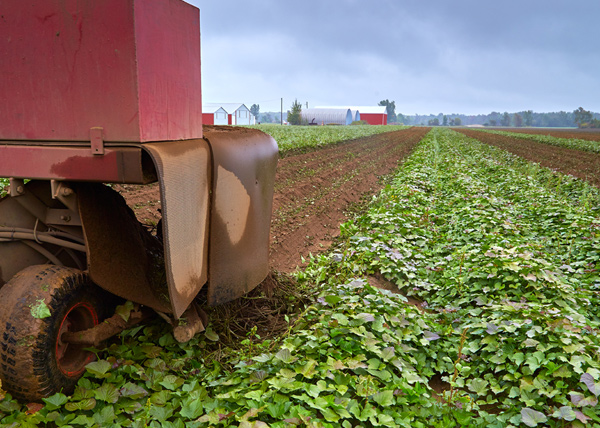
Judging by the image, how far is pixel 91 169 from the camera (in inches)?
91.9

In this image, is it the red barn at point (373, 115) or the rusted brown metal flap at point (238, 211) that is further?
the red barn at point (373, 115)

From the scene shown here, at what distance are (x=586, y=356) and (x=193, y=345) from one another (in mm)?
2593

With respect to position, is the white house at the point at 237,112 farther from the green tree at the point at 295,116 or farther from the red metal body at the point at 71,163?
the red metal body at the point at 71,163

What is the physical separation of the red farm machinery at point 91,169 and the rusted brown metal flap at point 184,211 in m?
0.01

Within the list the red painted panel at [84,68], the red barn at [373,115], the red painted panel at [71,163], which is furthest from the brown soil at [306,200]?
the red barn at [373,115]

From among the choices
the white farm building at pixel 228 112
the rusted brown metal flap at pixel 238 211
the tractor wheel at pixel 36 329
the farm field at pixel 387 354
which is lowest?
the farm field at pixel 387 354

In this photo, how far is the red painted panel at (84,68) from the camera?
2209mm

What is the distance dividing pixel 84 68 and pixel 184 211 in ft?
2.95

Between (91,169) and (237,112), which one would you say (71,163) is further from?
(237,112)

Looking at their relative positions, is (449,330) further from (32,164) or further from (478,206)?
(478,206)

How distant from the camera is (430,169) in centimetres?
1151

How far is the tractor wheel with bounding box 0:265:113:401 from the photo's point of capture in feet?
7.59

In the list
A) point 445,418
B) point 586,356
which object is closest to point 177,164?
point 445,418

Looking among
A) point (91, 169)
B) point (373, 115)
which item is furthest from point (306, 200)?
point (373, 115)
